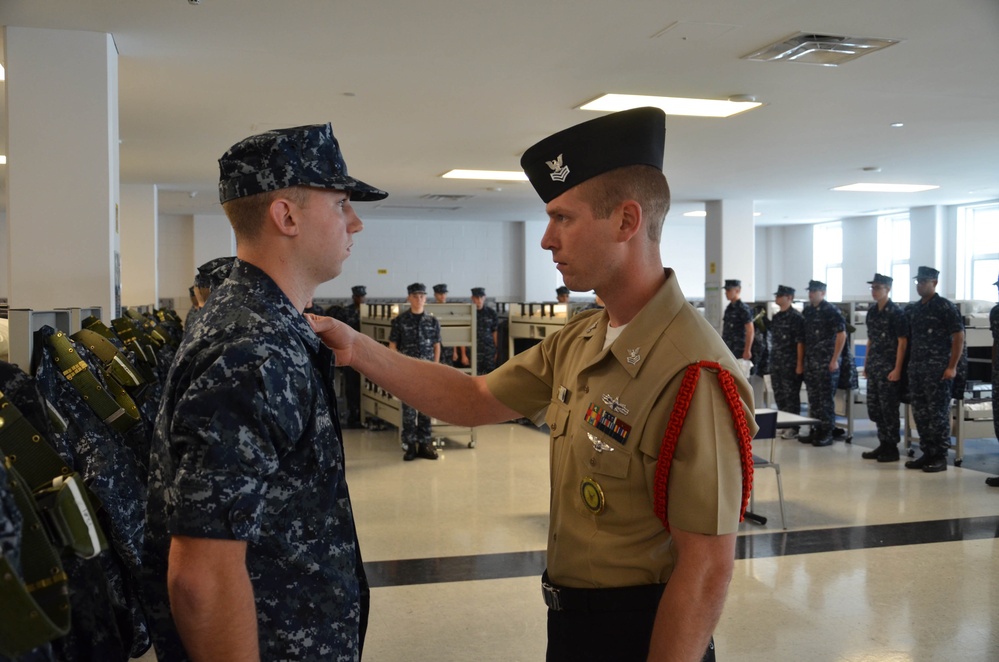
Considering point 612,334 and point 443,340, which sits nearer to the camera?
point 612,334

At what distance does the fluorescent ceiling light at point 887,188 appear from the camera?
12031mm

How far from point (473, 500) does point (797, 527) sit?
7.69 feet

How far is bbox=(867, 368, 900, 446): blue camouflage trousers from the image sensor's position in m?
8.04

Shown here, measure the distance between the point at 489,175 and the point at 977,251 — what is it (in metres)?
9.82

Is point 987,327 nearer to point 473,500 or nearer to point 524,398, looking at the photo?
point 473,500

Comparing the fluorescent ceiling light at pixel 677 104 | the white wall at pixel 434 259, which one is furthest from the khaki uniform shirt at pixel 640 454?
the white wall at pixel 434 259

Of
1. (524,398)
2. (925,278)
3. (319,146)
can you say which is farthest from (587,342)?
(925,278)

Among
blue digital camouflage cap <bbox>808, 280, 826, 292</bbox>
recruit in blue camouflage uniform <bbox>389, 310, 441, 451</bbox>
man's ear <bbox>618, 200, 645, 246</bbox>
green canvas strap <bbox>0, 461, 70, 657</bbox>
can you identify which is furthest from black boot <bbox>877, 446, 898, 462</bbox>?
green canvas strap <bbox>0, 461, 70, 657</bbox>

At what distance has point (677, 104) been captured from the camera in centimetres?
664

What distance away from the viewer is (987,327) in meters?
8.56

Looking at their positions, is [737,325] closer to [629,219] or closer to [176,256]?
[629,219]

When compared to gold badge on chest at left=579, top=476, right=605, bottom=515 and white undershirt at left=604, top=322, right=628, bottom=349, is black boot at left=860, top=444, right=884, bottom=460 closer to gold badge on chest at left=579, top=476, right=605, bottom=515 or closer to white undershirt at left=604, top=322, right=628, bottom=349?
white undershirt at left=604, top=322, right=628, bottom=349

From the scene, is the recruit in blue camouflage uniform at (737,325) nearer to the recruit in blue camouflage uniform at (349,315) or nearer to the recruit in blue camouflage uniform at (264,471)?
the recruit in blue camouflage uniform at (349,315)

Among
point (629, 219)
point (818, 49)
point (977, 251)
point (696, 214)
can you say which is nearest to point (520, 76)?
point (818, 49)
